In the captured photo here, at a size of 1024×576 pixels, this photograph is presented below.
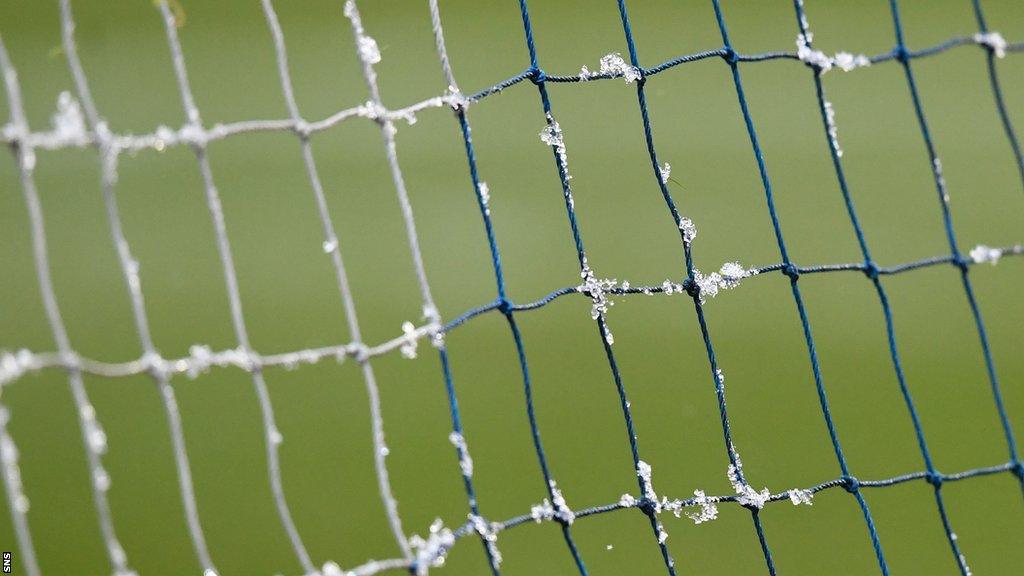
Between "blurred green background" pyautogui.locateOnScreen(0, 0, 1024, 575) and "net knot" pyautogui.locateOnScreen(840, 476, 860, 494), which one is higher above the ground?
"blurred green background" pyautogui.locateOnScreen(0, 0, 1024, 575)

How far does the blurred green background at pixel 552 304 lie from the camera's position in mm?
1229

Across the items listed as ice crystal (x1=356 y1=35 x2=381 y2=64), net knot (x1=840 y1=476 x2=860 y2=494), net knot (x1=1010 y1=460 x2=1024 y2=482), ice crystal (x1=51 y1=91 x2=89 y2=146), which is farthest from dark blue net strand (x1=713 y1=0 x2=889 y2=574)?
ice crystal (x1=51 y1=91 x2=89 y2=146)

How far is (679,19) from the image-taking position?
1.25 metres

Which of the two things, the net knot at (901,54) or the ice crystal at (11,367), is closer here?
the ice crystal at (11,367)

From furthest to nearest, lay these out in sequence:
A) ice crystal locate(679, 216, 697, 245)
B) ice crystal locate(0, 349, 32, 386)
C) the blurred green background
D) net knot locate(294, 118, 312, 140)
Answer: the blurred green background
ice crystal locate(679, 216, 697, 245)
net knot locate(294, 118, 312, 140)
ice crystal locate(0, 349, 32, 386)

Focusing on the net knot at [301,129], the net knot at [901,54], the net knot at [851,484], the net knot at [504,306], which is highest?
the net knot at [901,54]

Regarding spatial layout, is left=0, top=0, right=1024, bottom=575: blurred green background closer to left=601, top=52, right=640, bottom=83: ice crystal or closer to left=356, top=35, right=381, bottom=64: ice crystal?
left=601, top=52, right=640, bottom=83: ice crystal

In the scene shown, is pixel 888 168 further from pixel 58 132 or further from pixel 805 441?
pixel 58 132

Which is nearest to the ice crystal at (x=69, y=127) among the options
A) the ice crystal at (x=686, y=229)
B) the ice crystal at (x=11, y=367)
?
the ice crystal at (x=11, y=367)

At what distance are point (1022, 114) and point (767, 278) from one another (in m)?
0.34

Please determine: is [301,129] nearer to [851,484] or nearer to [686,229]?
[686,229]

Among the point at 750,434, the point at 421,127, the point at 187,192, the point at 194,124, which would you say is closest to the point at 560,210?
the point at 421,127

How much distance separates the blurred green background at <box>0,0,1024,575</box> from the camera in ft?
4.03

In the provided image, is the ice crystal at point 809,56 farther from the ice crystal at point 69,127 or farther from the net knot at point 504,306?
the ice crystal at point 69,127
